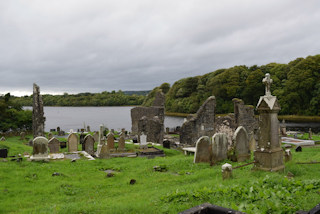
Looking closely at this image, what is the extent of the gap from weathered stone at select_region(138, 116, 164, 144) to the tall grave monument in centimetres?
1595

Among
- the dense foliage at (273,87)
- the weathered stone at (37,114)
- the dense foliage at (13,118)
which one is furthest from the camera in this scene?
the dense foliage at (273,87)

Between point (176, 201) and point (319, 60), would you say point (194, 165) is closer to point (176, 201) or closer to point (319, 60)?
point (176, 201)

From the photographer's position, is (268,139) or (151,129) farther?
(151,129)

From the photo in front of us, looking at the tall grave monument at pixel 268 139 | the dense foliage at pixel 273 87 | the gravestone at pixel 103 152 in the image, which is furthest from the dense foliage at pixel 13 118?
the dense foliage at pixel 273 87

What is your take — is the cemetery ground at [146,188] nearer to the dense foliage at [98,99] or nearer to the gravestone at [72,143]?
the gravestone at [72,143]

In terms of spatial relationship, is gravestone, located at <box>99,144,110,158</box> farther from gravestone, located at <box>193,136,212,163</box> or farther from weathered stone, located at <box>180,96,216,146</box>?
weathered stone, located at <box>180,96,216,146</box>

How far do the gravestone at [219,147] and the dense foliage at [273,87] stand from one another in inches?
1935

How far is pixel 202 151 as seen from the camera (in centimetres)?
1108

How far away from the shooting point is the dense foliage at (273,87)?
2119 inches

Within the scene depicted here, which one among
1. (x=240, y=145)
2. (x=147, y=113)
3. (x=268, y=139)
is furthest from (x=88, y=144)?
(x=147, y=113)

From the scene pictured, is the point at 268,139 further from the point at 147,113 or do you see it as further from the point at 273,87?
the point at 273,87

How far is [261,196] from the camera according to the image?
5273mm

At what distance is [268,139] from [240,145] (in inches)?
116

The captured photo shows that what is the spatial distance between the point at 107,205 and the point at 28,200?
2.61 meters
